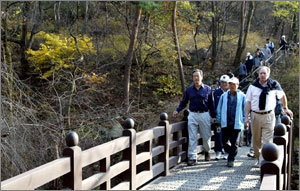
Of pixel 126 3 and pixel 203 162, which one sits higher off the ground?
pixel 126 3

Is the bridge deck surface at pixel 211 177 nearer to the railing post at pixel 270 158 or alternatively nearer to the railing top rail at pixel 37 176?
the railing top rail at pixel 37 176

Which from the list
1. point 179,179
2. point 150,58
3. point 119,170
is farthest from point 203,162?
point 150,58

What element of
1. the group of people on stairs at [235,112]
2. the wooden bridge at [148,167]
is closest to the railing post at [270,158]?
the wooden bridge at [148,167]

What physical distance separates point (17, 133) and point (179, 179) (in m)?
3.33

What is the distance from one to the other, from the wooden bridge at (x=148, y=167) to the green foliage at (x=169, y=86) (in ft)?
46.6

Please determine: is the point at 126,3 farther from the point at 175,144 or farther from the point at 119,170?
the point at 119,170

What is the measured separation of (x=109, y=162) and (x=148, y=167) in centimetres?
143

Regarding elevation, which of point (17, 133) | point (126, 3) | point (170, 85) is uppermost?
point (126, 3)

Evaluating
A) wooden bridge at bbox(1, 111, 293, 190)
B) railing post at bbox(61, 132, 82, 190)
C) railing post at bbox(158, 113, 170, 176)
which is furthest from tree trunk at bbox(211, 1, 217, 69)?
railing post at bbox(61, 132, 82, 190)

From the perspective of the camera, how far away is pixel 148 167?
6.28 m

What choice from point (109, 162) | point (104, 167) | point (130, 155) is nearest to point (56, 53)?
point (130, 155)

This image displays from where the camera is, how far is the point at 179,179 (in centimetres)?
644

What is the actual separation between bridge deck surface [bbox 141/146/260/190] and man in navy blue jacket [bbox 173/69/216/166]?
1.52ft

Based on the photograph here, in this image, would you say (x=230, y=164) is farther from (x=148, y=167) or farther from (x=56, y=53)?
(x=56, y=53)
